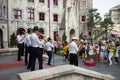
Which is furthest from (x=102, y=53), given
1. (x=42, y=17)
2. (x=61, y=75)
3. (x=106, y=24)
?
(x=106, y=24)

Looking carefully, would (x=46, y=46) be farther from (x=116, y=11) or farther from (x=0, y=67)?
(x=116, y=11)

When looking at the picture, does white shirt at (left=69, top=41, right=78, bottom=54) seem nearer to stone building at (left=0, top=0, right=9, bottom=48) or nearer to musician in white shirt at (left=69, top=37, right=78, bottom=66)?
musician in white shirt at (left=69, top=37, right=78, bottom=66)

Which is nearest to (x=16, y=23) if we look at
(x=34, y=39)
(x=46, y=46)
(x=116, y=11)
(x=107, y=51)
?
(x=107, y=51)

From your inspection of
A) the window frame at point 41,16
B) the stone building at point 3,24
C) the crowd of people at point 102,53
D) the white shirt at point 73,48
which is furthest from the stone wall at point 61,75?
the window frame at point 41,16

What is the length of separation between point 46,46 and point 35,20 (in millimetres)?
25125

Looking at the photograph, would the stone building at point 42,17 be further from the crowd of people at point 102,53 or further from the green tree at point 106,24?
the crowd of people at point 102,53

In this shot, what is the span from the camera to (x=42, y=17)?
1538 inches

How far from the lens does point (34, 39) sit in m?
9.80

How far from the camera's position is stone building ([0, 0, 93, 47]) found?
34281 millimetres

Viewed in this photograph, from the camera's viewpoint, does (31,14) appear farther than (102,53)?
Yes

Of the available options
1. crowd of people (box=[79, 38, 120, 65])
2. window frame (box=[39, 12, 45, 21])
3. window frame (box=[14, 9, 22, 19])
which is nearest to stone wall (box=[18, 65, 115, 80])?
crowd of people (box=[79, 38, 120, 65])

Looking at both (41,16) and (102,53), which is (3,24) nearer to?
(41,16)

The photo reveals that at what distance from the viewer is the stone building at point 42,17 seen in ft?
112

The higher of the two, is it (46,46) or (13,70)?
(46,46)
